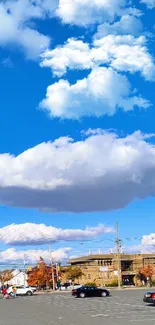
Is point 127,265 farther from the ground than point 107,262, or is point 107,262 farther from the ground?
point 107,262

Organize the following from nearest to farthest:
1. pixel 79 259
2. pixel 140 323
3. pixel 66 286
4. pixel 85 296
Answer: pixel 140 323, pixel 85 296, pixel 66 286, pixel 79 259

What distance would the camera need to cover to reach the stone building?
104m

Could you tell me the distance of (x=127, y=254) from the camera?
11275cm

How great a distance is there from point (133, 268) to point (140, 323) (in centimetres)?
9013

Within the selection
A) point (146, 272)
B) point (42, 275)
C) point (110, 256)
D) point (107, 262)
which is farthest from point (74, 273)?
point (146, 272)

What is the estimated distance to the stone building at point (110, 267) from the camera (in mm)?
103875

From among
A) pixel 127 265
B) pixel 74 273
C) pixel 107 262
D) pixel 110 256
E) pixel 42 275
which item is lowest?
pixel 42 275

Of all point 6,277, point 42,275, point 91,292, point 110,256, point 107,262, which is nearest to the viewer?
point 91,292

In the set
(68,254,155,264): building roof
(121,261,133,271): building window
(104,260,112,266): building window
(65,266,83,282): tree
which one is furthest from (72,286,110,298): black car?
(121,261,133,271): building window

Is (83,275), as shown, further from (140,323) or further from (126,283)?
(140,323)

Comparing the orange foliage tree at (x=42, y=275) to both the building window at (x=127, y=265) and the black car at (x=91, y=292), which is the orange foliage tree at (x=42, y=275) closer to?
the building window at (x=127, y=265)

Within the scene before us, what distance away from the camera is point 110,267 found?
10588 cm

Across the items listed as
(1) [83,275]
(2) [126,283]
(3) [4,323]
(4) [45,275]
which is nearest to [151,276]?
(2) [126,283]

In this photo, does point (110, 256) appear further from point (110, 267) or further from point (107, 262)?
point (110, 267)
